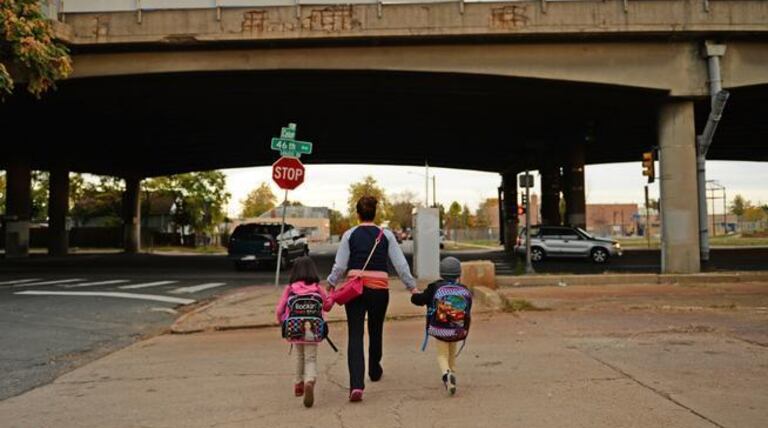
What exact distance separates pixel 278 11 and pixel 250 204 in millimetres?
83881

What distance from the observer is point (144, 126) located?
96.7 feet

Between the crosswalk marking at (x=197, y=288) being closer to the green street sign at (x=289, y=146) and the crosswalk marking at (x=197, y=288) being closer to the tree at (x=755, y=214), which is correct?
the green street sign at (x=289, y=146)

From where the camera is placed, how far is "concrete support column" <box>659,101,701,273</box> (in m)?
17.1

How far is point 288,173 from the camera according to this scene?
1341 centimetres

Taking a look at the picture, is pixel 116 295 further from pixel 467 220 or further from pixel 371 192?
pixel 467 220

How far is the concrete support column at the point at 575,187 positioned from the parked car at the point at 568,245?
9669 mm

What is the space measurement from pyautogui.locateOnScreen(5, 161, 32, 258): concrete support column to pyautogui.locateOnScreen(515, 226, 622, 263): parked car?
29.8 meters

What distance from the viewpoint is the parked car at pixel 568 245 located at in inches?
1067

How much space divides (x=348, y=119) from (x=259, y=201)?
7345cm

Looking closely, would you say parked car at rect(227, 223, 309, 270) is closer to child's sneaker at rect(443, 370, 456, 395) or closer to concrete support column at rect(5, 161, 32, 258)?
child's sneaker at rect(443, 370, 456, 395)

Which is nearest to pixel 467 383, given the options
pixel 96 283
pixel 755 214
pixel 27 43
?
pixel 27 43

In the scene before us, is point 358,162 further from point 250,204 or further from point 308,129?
Answer: point 250,204

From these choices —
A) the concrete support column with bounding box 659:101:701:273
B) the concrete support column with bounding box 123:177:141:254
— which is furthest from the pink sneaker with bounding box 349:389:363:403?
the concrete support column with bounding box 123:177:141:254

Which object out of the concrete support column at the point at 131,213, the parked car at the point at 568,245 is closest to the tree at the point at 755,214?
the parked car at the point at 568,245
